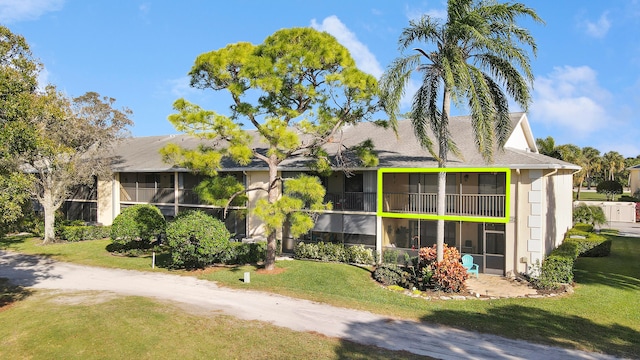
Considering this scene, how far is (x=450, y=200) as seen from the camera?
19984 mm

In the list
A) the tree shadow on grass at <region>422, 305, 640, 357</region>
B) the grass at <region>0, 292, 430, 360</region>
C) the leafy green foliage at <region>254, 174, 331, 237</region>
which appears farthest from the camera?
the leafy green foliage at <region>254, 174, 331, 237</region>

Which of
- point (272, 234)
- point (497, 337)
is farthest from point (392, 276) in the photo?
point (497, 337)

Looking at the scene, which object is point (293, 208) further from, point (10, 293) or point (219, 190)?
point (10, 293)

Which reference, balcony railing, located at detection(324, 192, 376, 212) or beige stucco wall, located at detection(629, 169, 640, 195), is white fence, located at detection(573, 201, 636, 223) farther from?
balcony railing, located at detection(324, 192, 376, 212)

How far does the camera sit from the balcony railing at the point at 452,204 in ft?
61.2

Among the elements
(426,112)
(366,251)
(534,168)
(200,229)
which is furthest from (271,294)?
(534,168)

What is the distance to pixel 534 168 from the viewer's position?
1739 cm

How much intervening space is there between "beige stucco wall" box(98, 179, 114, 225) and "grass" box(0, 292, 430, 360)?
19050 mm

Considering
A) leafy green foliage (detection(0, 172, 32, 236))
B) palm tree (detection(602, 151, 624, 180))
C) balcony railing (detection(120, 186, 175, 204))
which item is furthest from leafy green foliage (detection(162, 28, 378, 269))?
palm tree (detection(602, 151, 624, 180))

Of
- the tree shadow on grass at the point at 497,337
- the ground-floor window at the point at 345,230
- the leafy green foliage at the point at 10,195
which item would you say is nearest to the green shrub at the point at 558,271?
the tree shadow on grass at the point at 497,337

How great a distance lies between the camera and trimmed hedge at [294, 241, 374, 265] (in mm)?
20906

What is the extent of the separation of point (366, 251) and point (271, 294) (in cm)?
666

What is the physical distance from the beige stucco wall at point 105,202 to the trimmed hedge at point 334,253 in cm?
1756

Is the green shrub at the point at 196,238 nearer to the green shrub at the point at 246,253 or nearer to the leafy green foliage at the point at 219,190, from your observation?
the leafy green foliage at the point at 219,190
